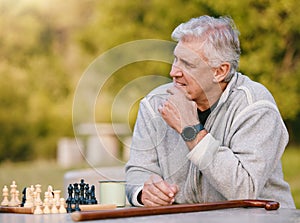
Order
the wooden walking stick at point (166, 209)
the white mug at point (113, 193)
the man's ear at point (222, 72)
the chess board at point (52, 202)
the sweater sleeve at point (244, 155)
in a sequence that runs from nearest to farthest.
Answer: the wooden walking stick at point (166, 209) → the chess board at point (52, 202) → the sweater sleeve at point (244, 155) → the white mug at point (113, 193) → the man's ear at point (222, 72)

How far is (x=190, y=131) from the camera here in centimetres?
247

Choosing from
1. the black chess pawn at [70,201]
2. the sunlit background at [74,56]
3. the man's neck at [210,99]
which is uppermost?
the sunlit background at [74,56]

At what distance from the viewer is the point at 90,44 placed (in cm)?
1331

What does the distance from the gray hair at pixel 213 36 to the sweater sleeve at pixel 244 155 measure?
201mm

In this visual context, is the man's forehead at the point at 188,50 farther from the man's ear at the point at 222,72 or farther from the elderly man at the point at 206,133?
the man's ear at the point at 222,72

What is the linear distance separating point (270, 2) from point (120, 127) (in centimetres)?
905

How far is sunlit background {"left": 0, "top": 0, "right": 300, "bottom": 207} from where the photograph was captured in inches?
442

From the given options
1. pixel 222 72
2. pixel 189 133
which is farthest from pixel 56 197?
pixel 222 72

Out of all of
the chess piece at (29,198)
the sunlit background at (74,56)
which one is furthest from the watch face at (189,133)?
the sunlit background at (74,56)

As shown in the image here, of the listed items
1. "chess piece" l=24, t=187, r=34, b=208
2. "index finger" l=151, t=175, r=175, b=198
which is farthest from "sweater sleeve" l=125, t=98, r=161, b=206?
"chess piece" l=24, t=187, r=34, b=208

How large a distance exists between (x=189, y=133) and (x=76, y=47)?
11238mm

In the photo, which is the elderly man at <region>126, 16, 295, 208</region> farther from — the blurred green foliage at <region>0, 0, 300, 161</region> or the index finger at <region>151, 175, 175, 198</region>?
the blurred green foliage at <region>0, 0, 300, 161</region>

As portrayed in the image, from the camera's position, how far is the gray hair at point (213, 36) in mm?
2566

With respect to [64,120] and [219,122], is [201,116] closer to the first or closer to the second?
[219,122]
